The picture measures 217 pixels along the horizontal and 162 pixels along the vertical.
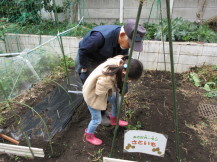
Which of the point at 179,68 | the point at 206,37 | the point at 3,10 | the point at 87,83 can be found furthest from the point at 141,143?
the point at 3,10

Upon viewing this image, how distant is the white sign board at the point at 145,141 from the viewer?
1.48 metres

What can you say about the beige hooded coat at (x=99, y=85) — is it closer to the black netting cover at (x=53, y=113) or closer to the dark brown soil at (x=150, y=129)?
the black netting cover at (x=53, y=113)

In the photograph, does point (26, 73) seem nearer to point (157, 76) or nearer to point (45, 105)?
point (45, 105)

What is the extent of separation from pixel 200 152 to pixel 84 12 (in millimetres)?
4911

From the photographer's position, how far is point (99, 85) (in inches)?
64.0

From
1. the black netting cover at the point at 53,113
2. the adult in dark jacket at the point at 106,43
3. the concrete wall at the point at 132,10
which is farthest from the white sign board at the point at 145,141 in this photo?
the concrete wall at the point at 132,10

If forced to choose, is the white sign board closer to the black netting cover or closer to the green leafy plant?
the black netting cover

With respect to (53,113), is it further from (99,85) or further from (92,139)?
(99,85)

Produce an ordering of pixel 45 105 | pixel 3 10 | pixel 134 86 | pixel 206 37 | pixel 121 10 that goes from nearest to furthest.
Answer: pixel 45 105 < pixel 134 86 < pixel 206 37 < pixel 3 10 < pixel 121 10

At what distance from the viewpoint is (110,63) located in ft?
5.57

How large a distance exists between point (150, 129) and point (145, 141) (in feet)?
2.76

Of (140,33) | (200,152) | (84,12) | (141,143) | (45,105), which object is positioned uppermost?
(84,12)

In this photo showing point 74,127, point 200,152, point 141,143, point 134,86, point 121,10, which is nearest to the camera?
→ point 141,143

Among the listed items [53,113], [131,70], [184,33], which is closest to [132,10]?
[184,33]
